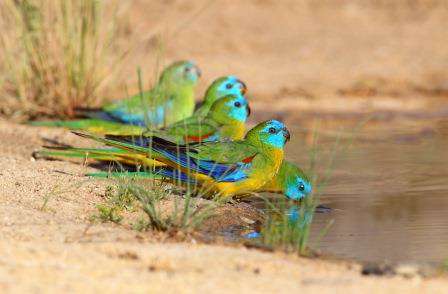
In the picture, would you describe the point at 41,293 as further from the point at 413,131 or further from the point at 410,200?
the point at 413,131

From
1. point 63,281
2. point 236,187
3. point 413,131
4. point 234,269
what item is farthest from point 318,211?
point 413,131

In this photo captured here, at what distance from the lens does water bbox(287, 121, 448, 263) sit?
5.26 meters

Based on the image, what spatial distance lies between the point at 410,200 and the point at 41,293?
324 centimetres

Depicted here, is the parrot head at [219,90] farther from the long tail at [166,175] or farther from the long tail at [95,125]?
the long tail at [166,175]

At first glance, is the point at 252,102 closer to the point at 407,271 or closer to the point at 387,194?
the point at 387,194

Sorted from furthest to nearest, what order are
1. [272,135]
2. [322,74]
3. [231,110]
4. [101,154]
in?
[322,74]
[231,110]
[101,154]
[272,135]

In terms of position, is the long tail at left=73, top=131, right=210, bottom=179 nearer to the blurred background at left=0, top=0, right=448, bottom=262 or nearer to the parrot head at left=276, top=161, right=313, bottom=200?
the parrot head at left=276, top=161, right=313, bottom=200

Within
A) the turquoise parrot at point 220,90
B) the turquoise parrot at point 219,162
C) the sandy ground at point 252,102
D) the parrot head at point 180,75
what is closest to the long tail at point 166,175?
the turquoise parrot at point 219,162

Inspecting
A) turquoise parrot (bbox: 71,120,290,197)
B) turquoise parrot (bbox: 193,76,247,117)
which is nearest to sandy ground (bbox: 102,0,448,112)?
turquoise parrot (bbox: 193,76,247,117)

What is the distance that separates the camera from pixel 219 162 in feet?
20.2

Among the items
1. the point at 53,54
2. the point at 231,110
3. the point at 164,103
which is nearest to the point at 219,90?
the point at 164,103

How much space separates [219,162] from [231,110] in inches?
47.0

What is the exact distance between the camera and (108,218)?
17.6 feet

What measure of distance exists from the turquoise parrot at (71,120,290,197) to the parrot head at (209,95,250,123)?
997 millimetres
